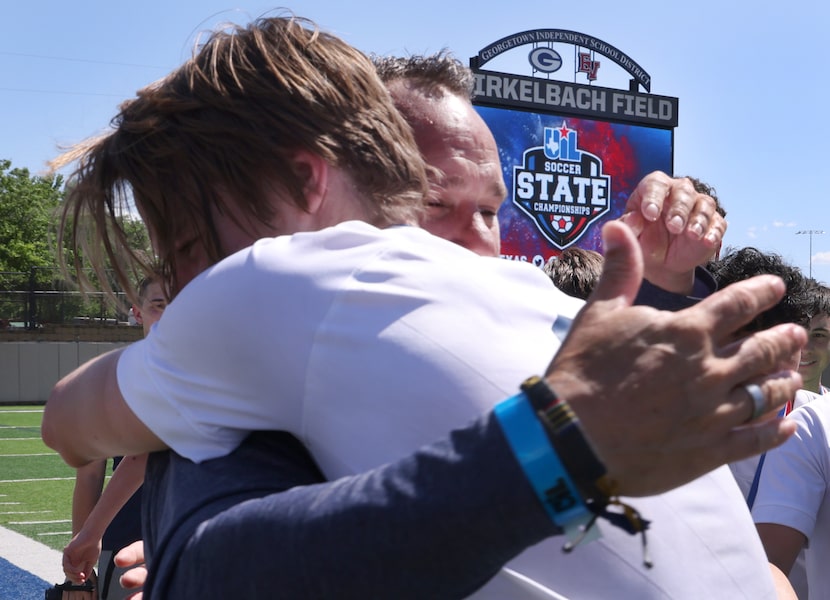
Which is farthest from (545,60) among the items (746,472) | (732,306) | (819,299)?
(732,306)

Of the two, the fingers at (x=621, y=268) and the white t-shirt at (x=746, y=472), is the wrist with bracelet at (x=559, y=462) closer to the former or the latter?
the fingers at (x=621, y=268)

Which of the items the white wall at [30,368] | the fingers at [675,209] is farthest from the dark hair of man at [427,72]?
the white wall at [30,368]

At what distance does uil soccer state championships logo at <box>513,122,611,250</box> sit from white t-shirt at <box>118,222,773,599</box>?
16.6m

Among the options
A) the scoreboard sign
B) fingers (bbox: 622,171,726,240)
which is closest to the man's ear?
fingers (bbox: 622,171,726,240)

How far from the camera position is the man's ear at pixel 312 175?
1327 millimetres

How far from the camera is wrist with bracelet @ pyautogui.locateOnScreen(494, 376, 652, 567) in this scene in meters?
0.80

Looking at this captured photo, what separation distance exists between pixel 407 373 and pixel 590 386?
0.84 ft

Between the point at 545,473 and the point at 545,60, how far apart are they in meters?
19.9

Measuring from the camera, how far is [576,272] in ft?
13.2

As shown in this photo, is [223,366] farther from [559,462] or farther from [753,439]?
[753,439]

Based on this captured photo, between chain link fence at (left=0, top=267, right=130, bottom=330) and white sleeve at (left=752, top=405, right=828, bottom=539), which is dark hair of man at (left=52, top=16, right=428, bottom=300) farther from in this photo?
chain link fence at (left=0, top=267, right=130, bottom=330)

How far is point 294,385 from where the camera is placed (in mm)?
1058

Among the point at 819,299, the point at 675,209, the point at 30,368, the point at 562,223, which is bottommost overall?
the point at 30,368

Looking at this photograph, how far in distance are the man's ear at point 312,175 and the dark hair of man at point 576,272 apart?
2.67 m
